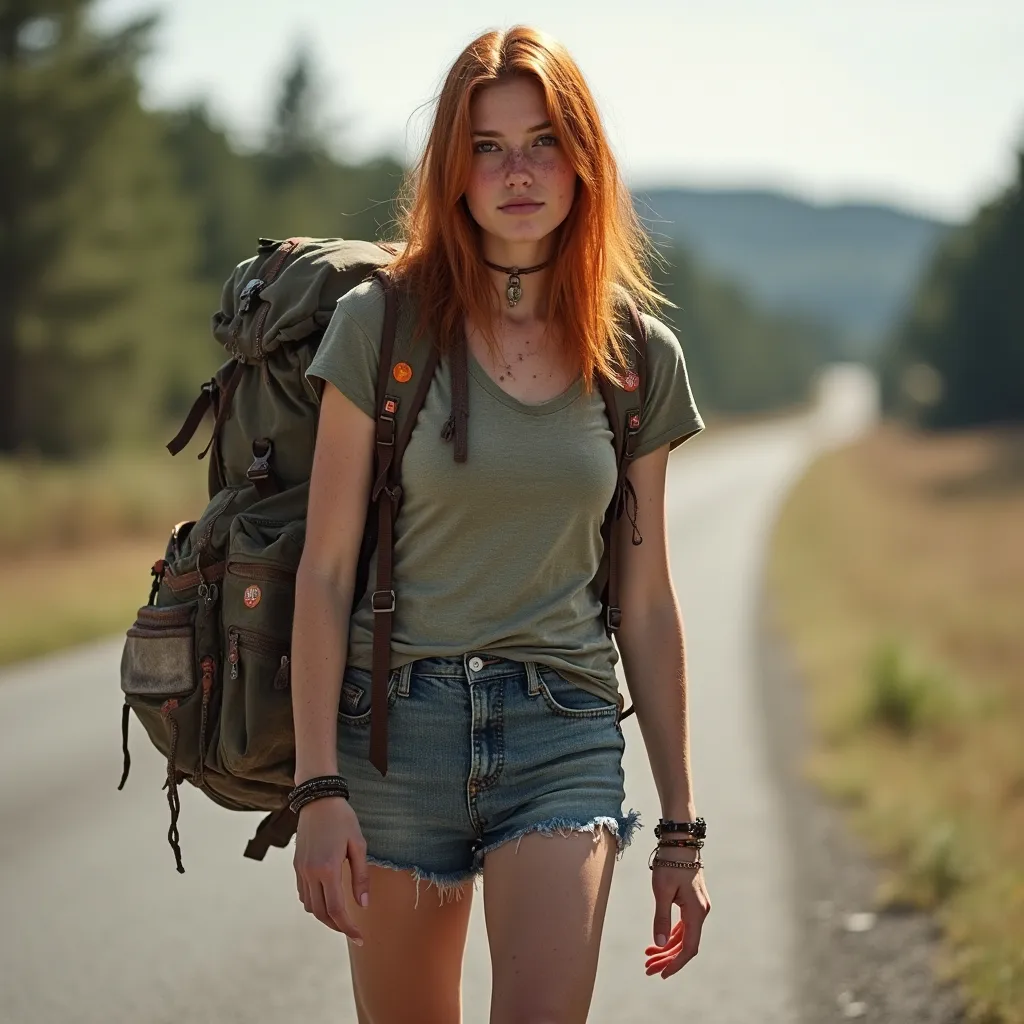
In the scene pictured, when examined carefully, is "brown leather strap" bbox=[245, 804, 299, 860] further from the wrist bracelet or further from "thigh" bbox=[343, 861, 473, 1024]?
the wrist bracelet

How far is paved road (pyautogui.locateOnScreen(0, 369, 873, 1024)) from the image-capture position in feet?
15.0

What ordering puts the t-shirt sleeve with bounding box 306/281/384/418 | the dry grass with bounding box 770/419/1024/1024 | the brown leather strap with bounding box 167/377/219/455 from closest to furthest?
the t-shirt sleeve with bounding box 306/281/384/418
the brown leather strap with bounding box 167/377/219/455
the dry grass with bounding box 770/419/1024/1024

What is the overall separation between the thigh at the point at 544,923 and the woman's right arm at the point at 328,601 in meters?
0.22

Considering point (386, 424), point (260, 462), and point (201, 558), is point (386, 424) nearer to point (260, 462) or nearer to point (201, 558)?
point (260, 462)

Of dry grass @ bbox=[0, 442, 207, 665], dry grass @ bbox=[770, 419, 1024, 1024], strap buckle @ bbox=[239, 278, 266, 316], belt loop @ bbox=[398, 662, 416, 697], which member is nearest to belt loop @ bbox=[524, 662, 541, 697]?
belt loop @ bbox=[398, 662, 416, 697]

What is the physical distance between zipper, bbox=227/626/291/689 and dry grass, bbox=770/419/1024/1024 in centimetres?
235

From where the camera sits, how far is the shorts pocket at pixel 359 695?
8.77 ft

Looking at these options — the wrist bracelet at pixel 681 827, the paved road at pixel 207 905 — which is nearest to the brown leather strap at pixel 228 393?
the wrist bracelet at pixel 681 827

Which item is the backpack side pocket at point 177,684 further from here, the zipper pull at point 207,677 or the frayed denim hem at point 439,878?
the frayed denim hem at point 439,878

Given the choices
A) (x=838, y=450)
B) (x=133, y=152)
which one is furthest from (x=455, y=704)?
(x=838, y=450)

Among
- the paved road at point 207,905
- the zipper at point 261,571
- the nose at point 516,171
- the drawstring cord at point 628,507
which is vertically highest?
the nose at point 516,171

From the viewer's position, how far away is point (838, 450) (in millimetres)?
64375

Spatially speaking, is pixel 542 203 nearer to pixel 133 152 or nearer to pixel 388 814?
pixel 388 814

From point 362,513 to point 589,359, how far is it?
0.46 meters
